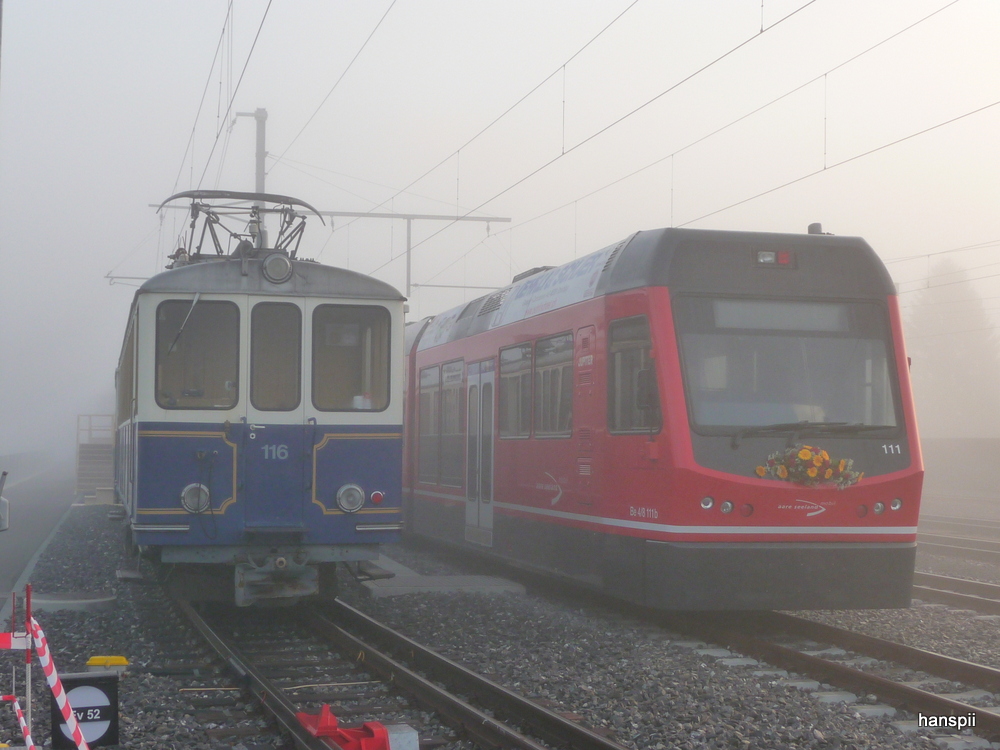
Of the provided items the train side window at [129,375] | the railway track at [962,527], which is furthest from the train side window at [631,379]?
the railway track at [962,527]

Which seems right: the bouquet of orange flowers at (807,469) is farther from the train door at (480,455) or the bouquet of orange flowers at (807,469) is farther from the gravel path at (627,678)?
the train door at (480,455)

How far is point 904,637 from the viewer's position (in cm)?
902

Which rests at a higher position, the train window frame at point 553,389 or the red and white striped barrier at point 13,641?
the train window frame at point 553,389

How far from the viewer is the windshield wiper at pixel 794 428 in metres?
8.69

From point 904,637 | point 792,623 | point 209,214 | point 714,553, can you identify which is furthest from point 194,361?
point 904,637

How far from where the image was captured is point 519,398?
11.9 m

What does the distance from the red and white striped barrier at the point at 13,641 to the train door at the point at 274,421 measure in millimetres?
3968

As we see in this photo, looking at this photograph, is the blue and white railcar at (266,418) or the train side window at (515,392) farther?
the train side window at (515,392)

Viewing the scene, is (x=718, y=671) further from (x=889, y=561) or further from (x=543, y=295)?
(x=543, y=295)

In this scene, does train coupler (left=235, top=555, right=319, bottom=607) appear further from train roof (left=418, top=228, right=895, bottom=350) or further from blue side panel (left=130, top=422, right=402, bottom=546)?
train roof (left=418, top=228, right=895, bottom=350)

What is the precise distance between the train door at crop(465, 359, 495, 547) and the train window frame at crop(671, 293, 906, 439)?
4.12 metres

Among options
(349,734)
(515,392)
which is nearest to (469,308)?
(515,392)

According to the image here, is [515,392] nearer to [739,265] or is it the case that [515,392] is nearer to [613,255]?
[613,255]

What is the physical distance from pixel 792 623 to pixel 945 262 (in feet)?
200
